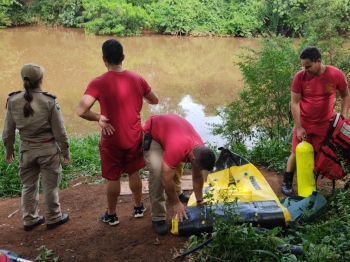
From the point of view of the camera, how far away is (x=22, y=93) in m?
3.03

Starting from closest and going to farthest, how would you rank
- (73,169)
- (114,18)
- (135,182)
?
(135,182), (73,169), (114,18)

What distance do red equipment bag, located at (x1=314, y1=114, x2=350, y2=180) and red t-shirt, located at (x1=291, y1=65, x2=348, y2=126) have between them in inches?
7.3

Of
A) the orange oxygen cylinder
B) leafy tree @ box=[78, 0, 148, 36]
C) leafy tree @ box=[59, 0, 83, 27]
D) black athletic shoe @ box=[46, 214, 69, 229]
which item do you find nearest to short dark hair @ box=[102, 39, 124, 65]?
black athletic shoe @ box=[46, 214, 69, 229]

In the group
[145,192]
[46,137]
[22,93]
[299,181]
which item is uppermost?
[22,93]

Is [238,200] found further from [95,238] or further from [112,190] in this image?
[95,238]

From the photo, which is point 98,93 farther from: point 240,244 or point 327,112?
point 327,112

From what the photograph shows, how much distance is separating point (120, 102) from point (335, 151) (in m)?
2.16

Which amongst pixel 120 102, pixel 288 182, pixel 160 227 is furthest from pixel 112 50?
pixel 288 182

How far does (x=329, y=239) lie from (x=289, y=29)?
860 inches

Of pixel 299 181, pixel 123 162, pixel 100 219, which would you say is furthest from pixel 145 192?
pixel 299 181

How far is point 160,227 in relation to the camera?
10.1 ft

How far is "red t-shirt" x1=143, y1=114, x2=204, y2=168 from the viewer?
108 inches

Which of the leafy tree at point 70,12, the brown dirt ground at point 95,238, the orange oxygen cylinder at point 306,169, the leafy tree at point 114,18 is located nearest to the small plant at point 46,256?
the brown dirt ground at point 95,238

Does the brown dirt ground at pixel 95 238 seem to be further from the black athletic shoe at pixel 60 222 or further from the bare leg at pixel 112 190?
the bare leg at pixel 112 190
